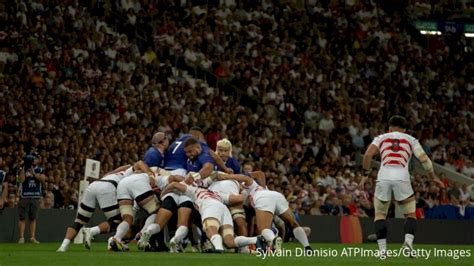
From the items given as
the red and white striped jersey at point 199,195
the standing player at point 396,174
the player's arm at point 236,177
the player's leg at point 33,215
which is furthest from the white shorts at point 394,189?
the player's leg at point 33,215

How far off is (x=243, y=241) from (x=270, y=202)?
113 cm

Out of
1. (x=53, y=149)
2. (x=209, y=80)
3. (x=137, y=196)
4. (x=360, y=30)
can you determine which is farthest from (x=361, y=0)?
(x=137, y=196)

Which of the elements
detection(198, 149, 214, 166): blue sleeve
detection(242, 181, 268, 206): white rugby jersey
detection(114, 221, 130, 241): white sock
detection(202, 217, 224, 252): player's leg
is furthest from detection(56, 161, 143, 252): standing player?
detection(202, 217, 224, 252): player's leg

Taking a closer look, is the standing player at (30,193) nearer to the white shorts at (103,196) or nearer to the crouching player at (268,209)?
the white shorts at (103,196)

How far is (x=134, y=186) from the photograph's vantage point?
20.0 m

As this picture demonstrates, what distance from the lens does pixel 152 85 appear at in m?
34.7

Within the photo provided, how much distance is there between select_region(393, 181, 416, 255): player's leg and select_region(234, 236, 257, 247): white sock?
265 centimetres

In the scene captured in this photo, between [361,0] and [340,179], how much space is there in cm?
1341

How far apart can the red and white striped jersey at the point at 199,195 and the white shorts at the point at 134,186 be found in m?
0.93

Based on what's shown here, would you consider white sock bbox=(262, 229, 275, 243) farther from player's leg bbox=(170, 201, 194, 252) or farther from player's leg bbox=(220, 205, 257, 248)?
player's leg bbox=(170, 201, 194, 252)

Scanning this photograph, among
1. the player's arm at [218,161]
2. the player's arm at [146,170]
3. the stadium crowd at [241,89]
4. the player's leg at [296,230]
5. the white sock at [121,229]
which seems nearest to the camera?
the player's leg at [296,230]

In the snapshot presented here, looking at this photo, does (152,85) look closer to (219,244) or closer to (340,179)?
(340,179)

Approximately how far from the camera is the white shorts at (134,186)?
65.7ft

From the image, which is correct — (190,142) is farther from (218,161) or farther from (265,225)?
(265,225)
